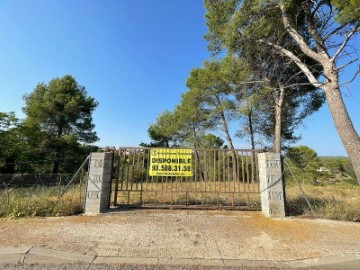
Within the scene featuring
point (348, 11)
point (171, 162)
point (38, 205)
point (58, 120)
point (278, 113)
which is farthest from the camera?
point (58, 120)

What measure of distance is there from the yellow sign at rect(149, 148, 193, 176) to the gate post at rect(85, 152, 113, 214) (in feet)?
3.71

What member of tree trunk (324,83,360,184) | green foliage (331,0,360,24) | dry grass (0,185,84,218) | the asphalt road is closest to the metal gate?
dry grass (0,185,84,218)

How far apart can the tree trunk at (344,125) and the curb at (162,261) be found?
11.3 ft

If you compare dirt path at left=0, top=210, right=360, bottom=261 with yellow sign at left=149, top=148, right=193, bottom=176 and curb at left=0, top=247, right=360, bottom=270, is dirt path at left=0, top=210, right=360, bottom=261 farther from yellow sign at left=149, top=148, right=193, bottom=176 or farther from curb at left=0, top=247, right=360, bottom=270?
yellow sign at left=149, top=148, right=193, bottom=176

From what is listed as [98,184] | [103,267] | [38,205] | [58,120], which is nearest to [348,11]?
[98,184]

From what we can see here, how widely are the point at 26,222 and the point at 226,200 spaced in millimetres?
4822

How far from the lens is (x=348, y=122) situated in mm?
5895

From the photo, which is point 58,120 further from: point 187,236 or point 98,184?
point 187,236

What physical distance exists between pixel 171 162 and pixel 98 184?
6.21ft

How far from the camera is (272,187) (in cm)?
528

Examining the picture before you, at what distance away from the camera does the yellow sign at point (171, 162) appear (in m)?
5.82

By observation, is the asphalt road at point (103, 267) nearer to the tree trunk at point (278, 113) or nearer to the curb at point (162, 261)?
the curb at point (162, 261)

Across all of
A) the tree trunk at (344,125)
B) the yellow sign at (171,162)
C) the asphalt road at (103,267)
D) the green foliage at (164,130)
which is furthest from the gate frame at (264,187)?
the green foliage at (164,130)

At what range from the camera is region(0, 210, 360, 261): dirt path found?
131 inches
